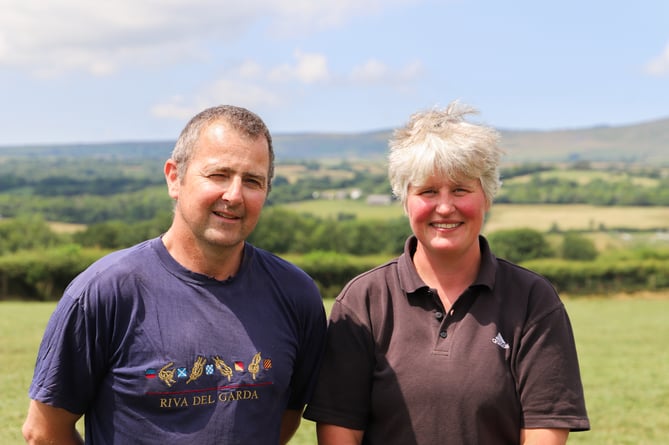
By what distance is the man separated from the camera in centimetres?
324

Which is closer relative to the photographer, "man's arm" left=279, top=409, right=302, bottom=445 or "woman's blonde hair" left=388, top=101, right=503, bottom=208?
"woman's blonde hair" left=388, top=101, right=503, bottom=208

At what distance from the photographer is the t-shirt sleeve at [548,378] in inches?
131

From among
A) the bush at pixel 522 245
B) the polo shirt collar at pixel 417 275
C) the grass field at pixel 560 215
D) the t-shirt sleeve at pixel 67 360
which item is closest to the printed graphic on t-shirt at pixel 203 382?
the t-shirt sleeve at pixel 67 360

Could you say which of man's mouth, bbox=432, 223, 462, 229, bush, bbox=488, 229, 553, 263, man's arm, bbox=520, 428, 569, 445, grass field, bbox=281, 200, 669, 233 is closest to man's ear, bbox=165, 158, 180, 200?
man's mouth, bbox=432, 223, 462, 229

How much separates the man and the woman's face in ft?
2.22

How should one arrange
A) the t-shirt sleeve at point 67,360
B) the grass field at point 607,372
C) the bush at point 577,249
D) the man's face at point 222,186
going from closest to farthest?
the t-shirt sleeve at point 67,360 → the man's face at point 222,186 → the grass field at point 607,372 → the bush at point 577,249

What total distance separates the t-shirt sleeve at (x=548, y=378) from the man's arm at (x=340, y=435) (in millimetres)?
721

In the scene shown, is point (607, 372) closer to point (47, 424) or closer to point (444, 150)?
point (444, 150)

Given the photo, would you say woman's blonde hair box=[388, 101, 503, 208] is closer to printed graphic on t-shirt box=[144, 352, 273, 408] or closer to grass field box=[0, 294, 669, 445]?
printed graphic on t-shirt box=[144, 352, 273, 408]

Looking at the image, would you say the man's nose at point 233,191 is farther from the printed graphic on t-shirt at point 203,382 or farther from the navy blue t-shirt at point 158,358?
the printed graphic on t-shirt at point 203,382

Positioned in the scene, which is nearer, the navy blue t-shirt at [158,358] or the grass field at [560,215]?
the navy blue t-shirt at [158,358]

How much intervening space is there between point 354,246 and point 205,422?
5942 centimetres

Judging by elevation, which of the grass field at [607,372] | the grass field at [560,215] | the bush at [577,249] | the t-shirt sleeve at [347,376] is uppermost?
the t-shirt sleeve at [347,376]

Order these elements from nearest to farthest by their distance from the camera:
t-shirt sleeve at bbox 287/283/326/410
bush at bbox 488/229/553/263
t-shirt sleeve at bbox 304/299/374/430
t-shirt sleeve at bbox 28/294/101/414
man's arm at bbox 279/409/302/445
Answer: t-shirt sleeve at bbox 28/294/101/414 < t-shirt sleeve at bbox 304/299/374/430 < t-shirt sleeve at bbox 287/283/326/410 < man's arm at bbox 279/409/302/445 < bush at bbox 488/229/553/263
